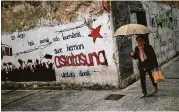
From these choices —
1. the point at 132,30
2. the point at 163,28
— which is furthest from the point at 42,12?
the point at 163,28

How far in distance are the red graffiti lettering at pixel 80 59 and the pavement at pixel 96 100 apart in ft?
2.62

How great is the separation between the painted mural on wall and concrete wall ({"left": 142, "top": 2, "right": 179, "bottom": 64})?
299 centimetres

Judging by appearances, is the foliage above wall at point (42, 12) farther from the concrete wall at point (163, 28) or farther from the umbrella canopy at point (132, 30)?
the concrete wall at point (163, 28)

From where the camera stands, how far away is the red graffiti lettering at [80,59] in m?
8.30

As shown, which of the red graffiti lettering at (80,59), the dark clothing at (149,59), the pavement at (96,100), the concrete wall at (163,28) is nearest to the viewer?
the pavement at (96,100)

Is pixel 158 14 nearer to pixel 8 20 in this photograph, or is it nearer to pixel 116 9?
pixel 116 9

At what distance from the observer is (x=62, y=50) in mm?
8898

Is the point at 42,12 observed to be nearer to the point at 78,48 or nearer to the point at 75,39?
the point at 75,39

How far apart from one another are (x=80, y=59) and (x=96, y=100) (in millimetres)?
1753

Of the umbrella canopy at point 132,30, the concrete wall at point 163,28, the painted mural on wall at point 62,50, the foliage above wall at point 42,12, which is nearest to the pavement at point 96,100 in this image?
the painted mural on wall at point 62,50

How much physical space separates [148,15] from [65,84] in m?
4.04

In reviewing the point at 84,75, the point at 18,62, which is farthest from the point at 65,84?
the point at 18,62

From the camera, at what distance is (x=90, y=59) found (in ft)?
27.9

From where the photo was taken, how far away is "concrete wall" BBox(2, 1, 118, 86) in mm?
8195
